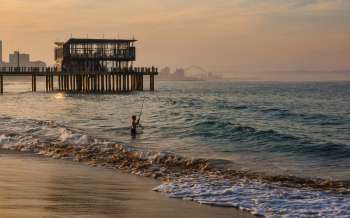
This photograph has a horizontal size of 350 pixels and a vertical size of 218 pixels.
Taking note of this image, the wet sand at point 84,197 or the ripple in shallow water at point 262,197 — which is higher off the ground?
the wet sand at point 84,197

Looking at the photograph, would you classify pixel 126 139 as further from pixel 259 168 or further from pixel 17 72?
pixel 17 72

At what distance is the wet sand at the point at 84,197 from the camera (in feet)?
35.7

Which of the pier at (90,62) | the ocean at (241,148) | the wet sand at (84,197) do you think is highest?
the pier at (90,62)

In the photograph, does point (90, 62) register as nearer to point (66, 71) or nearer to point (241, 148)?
point (66, 71)

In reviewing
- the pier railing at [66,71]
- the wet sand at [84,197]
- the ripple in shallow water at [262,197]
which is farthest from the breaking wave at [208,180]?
the pier railing at [66,71]

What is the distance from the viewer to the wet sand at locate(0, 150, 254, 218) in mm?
10883

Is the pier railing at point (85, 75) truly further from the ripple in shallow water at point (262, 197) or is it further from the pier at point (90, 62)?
the ripple in shallow water at point (262, 197)

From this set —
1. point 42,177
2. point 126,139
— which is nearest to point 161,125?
point 126,139

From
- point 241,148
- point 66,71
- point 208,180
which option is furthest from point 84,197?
point 66,71

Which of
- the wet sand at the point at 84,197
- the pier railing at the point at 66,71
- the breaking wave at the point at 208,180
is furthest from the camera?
the pier railing at the point at 66,71

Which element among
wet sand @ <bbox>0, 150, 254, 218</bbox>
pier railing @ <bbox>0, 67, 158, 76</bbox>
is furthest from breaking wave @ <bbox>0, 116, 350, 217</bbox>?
pier railing @ <bbox>0, 67, 158, 76</bbox>

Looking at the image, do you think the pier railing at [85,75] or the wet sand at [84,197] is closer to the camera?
the wet sand at [84,197]

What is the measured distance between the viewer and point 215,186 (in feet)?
47.7

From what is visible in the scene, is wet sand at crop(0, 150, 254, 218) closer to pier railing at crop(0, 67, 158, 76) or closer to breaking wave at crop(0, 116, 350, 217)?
breaking wave at crop(0, 116, 350, 217)
